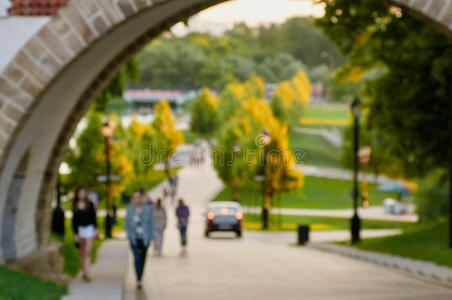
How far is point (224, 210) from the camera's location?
111ft

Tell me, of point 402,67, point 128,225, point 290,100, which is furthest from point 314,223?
point 290,100

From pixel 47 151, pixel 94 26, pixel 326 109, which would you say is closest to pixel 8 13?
pixel 94 26

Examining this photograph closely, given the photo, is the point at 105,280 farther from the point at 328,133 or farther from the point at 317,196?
the point at 328,133

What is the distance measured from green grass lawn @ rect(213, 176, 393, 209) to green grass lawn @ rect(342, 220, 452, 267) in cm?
3662

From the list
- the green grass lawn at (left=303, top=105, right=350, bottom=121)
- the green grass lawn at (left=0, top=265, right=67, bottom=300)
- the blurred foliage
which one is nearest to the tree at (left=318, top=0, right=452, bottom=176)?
the green grass lawn at (left=0, top=265, right=67, bottom=300)

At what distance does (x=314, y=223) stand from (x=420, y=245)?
93.5 ft

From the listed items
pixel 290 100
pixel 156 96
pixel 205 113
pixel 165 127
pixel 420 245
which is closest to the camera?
pixel 420 245

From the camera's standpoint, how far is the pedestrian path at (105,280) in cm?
1242

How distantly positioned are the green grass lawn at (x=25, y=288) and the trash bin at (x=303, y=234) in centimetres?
1841

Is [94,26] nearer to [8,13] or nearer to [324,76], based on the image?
[8,13]

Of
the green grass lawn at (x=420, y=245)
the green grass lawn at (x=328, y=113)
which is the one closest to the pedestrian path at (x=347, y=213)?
the green grass lawn at (x=420, y=245)

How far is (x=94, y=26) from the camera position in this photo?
10.1 meters

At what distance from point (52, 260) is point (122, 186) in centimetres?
3543

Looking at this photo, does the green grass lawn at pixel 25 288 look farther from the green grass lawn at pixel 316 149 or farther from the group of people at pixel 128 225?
the green grass lawn at pixel 316 149
